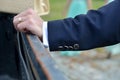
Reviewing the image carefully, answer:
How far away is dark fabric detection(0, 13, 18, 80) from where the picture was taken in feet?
7.00

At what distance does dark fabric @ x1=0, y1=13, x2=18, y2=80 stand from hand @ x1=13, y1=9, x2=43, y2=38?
308 mm

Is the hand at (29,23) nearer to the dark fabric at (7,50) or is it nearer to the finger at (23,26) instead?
the finger at (23,26)

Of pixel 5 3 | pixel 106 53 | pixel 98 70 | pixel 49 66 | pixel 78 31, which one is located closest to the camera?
pixel 49 66

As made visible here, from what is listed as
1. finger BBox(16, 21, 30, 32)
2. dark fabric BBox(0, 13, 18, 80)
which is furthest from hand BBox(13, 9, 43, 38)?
dark fabric BBox(0, 13, 18, 80)

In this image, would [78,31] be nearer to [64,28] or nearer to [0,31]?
[64,28]

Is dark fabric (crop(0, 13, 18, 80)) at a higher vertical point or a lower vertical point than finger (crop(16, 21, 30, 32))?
lower

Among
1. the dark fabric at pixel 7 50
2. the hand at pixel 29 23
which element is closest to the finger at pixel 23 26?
the hand at pixel 29 23

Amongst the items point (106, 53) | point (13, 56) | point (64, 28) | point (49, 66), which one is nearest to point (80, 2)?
point (106, 53)

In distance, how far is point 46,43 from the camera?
1778mm

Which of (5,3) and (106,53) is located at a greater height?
(5,3)

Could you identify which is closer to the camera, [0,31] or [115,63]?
[0,31]

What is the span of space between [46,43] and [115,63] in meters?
3.90

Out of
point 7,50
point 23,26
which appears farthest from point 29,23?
point 7,50

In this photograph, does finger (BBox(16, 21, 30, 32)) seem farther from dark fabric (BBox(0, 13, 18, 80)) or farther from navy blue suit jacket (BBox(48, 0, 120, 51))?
dark fabric (BBox(0, 13, 18, 80))
